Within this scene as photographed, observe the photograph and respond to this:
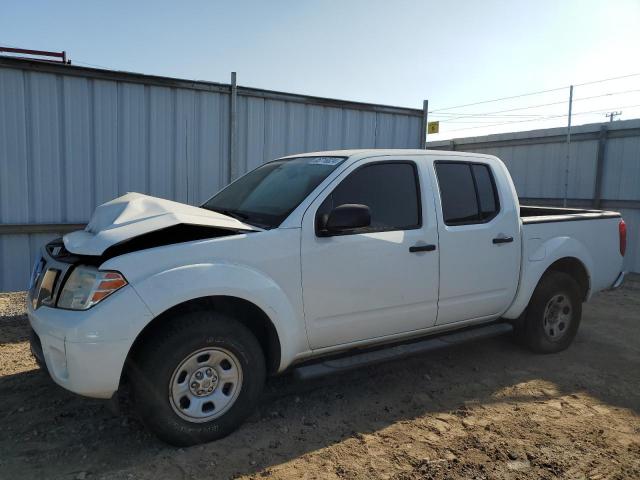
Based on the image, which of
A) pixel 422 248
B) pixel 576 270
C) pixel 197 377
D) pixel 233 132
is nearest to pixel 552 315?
pixel 576 270

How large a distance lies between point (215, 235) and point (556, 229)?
3.40 metres

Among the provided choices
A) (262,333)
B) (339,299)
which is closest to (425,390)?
(339,299)

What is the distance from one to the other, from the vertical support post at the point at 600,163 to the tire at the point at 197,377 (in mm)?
9681

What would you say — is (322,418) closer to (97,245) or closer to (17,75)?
(97,245)

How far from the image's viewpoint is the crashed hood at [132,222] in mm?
2955

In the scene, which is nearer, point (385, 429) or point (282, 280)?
point (282, 280)

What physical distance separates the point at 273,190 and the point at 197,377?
1.54 metres

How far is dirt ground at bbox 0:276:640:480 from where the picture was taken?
9.77 feet

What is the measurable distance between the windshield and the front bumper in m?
1.07

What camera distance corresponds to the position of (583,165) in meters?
11.0

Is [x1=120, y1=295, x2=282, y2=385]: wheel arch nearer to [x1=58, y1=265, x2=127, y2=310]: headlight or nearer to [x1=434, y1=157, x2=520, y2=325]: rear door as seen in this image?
[x1=58, y1=265, x2=127, y2=310]: headlight

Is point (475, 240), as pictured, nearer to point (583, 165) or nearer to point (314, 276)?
point (314, 276)

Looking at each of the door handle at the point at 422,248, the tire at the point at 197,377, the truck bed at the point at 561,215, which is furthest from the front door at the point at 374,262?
the truck bed at the point at 561,215

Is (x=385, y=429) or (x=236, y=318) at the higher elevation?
(x=236, y=318)
